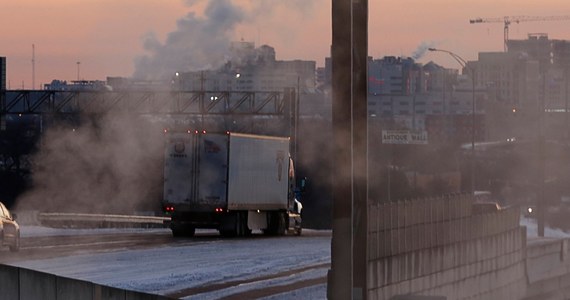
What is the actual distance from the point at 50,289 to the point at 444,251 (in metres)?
13.4

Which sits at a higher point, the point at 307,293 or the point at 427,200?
the point at 427,200

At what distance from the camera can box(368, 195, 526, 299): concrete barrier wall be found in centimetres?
2365

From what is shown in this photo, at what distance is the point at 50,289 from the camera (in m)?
16.0

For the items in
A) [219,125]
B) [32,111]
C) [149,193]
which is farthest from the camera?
[219,125]

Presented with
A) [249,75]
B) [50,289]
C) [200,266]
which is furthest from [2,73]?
[50,289]

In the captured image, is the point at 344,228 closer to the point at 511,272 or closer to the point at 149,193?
the point at 511,272

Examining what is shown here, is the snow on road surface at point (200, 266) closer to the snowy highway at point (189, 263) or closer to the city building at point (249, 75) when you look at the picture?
the snowy highway at point (189, 263)

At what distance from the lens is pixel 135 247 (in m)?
39.1

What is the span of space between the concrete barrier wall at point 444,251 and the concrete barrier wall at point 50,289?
23.0 ft

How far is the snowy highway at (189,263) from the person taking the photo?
A: 2728 cm

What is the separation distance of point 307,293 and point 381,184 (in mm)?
90492

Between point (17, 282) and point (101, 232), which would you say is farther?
point (101, 232)

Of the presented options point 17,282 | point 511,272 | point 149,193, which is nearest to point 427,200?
point 511,272

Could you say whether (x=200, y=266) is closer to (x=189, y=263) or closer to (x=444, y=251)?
(x=189, y=263)
